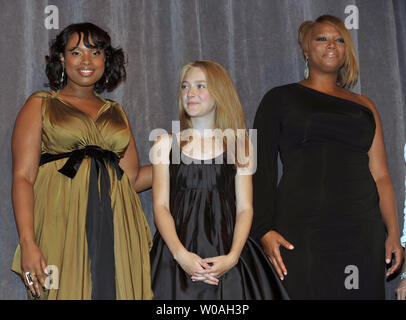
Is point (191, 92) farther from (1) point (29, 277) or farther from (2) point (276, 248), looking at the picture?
(1) point (29, 277)

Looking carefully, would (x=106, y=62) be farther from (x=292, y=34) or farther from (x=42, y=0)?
(x=292, y=34)

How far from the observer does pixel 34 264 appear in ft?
6.59

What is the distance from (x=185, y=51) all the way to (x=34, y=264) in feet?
4.21

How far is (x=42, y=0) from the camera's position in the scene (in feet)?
8.75

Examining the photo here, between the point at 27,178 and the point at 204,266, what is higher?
the point at 27,178

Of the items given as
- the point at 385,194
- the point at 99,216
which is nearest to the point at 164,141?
the point at 99,216

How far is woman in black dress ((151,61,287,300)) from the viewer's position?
6.71 ft

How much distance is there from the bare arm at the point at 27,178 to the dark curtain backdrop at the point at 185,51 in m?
0.38

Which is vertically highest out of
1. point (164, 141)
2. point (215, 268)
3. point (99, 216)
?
point (164, 141)

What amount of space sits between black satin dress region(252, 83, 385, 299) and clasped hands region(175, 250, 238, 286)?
0.31 m

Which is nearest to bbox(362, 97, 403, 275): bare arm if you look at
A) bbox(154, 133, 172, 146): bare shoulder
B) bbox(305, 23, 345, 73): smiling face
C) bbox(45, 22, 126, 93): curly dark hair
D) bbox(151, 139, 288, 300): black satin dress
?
bbox(305, 23, 345, 73): smiling face

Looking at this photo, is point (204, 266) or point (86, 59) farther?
point (86, 59)

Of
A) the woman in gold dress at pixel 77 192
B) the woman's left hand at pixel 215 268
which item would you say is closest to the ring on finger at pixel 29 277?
the woman in gold dress at pixel 77 192
